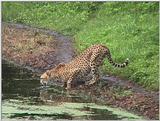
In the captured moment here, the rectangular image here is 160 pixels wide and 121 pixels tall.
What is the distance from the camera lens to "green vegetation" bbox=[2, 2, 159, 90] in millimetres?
11805

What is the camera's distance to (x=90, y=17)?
12.5 m

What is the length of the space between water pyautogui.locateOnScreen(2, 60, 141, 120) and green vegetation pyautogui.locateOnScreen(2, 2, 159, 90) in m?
0.62

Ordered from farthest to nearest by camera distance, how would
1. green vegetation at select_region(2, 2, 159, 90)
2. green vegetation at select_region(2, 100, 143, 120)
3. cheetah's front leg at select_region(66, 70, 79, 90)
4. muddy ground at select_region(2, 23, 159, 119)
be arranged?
1. cheetah's front leg at select_region(66, 70, 79, 90)
2. green vegetation at select_region(2, 2, 159, 90)
3. muddy ground at select_region(2, 23, 159, 119)
4. green vegetation at select_region(2, 100, 143, 120)

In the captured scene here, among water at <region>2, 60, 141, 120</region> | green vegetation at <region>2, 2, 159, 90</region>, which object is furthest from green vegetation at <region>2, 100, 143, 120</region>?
green vegetation at <region>2, 2, 159, 90</region>

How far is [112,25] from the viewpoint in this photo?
1224 centimetres

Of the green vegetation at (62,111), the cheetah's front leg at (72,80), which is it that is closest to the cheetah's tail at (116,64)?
the cheetah's front leg at (72,80)

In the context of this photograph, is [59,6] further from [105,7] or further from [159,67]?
[159,67]

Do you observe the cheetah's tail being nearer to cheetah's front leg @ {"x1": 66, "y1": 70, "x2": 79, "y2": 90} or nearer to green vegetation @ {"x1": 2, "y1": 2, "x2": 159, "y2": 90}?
green vegetation @ {"x1": 2, "y1": 2, "x2": 159, "y2": 90}

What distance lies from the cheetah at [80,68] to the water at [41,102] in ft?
0.54

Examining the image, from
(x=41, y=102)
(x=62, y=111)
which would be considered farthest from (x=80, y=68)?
(x=62, y=111)

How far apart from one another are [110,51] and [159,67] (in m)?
0.73

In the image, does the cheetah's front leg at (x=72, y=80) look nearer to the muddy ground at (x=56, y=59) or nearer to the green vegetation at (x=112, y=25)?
the muddy ground at (x=56, y=59)

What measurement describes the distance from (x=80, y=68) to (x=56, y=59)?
0.35m

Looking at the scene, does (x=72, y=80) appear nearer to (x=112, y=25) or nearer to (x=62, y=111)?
(x=62, y=111)
